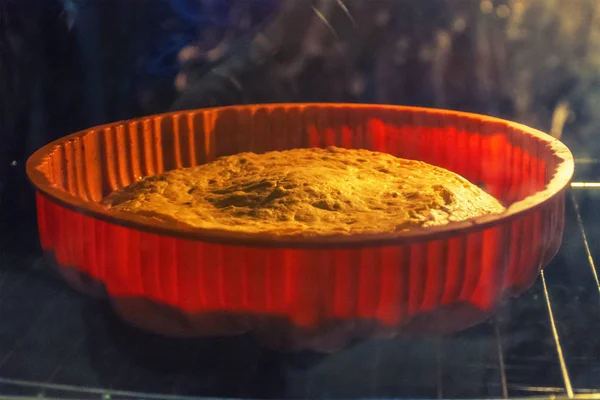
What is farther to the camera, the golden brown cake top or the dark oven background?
the dark oven background

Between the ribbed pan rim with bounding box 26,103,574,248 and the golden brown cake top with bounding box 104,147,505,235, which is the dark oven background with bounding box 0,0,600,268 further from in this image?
the ribbed pan rim with bounding box 26,103,574,248

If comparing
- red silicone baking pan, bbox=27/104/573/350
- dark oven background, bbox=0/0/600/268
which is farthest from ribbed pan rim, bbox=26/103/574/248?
dark oven background, bbox=0/0/600/268

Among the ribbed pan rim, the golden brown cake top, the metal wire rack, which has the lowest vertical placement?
the metal wire rack

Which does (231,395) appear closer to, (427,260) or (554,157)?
(427,260)

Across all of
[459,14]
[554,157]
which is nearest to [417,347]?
[554,157]

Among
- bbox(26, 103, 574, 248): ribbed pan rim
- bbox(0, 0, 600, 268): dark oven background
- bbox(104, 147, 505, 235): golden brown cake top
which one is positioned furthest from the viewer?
bbox(0, 0, 600, 268): dark oven background

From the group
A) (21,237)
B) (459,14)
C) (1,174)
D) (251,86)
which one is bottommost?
(21,237)
